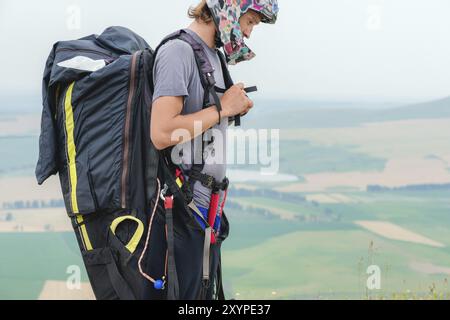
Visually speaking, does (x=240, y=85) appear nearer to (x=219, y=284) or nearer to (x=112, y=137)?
(x=112, y=137)

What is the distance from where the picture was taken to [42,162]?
202 centimetres

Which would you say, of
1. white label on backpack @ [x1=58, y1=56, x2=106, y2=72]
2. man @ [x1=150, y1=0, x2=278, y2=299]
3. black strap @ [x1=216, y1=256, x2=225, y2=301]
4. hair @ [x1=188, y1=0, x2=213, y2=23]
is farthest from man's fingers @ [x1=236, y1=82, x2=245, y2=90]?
black strap @ [x1=216, y1=256, x2=225, y2=301]

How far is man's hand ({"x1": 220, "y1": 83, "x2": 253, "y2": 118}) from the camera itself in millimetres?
1942

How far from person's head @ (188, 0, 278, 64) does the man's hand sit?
0.44 feet

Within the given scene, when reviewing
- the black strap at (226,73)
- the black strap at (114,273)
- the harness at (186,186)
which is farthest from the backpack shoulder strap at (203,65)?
the black strap at (114,273)

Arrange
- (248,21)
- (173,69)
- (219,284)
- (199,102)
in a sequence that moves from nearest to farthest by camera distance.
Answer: (173,69)
(199,102)
(248,21)
(219,284)

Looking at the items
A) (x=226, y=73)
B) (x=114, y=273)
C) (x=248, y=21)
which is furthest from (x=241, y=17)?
(x=114, y=273)

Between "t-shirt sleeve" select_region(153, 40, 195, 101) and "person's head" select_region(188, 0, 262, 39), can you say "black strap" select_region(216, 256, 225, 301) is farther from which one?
"person's head" select_region(188, 0, 262, 39)

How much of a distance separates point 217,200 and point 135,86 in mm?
437

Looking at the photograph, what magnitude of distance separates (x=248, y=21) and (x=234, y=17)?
86 millimetres

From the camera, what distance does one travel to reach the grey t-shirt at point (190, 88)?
1.82 m

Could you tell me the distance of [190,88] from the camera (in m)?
1.90

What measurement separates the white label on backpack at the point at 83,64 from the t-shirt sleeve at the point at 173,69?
0.65 feet

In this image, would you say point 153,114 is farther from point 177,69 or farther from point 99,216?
point 99,216
